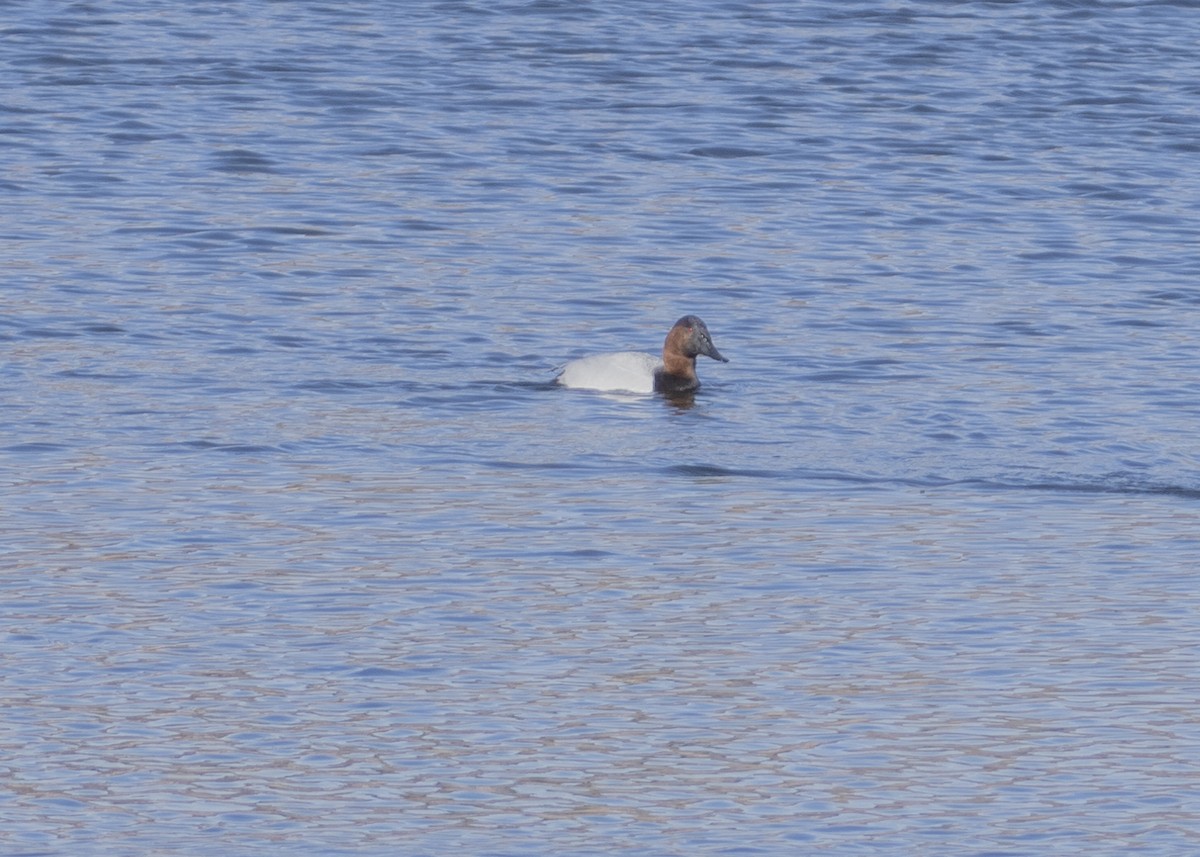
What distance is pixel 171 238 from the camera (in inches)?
733

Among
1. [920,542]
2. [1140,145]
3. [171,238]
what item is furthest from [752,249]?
[920,542]

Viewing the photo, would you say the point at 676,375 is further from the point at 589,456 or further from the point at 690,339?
the point at 589,456

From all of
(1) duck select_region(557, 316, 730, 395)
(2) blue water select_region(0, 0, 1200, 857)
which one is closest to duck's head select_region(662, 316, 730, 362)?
(1) duck select_region(557, 316, 730, 395)

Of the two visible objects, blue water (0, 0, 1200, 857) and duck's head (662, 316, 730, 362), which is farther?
duck's head (662, 316, 730, 362)

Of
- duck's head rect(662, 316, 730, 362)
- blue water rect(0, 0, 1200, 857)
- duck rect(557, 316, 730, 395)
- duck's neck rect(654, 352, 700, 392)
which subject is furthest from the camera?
duck's head rect(662, 316, 730, 362)

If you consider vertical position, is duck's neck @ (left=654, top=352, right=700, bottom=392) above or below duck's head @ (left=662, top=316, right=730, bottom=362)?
below

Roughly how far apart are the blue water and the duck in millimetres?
216

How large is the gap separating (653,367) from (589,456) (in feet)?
7.96

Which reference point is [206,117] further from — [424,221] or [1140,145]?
[1140,145]

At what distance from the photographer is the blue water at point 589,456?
7.97m

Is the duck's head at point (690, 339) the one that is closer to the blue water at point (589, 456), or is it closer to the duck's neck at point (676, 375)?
the duck's neck at point (676, 375)

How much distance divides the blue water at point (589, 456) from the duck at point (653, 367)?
22 centimetres

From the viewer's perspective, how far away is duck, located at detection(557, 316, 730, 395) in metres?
15.0

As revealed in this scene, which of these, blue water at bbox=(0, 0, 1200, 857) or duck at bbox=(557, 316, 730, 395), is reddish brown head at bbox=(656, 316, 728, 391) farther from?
blue water at bbox=(0, 0, 1200, 857)
